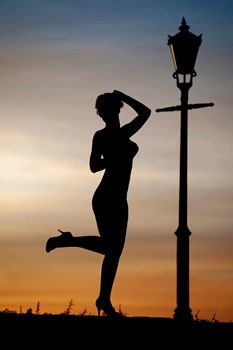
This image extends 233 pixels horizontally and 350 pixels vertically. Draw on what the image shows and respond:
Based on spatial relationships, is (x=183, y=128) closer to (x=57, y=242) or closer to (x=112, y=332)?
(x=57, y=242)

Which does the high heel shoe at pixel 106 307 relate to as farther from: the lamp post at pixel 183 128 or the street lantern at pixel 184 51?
the street lantern at pixel 184 51

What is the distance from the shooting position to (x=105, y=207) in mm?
12258

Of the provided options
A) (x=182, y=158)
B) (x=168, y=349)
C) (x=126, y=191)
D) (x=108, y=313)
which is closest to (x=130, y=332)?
(x=168, y=349)

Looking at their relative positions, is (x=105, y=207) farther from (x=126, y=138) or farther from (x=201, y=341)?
(x=201, y=341)

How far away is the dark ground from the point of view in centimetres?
1020

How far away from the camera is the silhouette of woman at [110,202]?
12.3m

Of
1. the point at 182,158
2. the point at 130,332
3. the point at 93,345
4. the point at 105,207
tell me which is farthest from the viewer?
the point at 182,158

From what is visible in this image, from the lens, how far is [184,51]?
44.1 feet

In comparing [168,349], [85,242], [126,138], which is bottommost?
[168,349]

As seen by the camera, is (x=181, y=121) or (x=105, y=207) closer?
(x=105, y=207)

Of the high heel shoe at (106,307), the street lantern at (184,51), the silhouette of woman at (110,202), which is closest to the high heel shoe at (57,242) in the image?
the silhouette of woman at (110,202)

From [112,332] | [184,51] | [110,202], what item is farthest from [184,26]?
[112,332]

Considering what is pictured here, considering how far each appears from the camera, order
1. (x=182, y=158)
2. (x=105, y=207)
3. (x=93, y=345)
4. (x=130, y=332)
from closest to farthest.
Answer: (x=93, y=345)
(x=130, y=332)
(x=105, y=207)
(x=182, y=158)

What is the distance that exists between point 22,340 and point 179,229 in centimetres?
359
